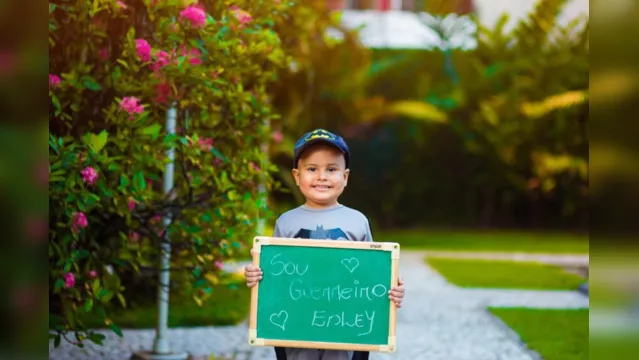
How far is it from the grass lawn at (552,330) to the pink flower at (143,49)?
12.2ft

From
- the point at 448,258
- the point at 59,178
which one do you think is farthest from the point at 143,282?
the point at 448,258

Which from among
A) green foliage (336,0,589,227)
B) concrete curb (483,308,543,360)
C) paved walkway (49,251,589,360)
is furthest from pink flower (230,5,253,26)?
green foliage (336,0,589,227)

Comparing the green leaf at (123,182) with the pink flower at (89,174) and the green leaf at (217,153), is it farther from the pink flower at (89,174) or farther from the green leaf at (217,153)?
the green leaf at (217,153)

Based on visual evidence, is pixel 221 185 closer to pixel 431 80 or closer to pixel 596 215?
pixel 596 215

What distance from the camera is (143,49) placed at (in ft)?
17.0

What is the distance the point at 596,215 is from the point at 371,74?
13615 millimetres

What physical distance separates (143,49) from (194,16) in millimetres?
372

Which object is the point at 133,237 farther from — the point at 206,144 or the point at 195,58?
the point at 195,58

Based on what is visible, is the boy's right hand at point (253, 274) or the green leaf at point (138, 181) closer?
the boy's right hand at point (253, 274)

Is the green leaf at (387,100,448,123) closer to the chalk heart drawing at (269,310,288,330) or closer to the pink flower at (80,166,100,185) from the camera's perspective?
the pink flower at (80,166,100,185)

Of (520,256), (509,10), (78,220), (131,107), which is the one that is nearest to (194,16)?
(131,107)

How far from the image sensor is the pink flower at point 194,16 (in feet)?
17.1

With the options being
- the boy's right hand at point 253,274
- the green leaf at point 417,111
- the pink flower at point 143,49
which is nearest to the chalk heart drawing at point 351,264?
the boy's right hand at point 253,274

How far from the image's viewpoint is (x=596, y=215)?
2596 millimetres
